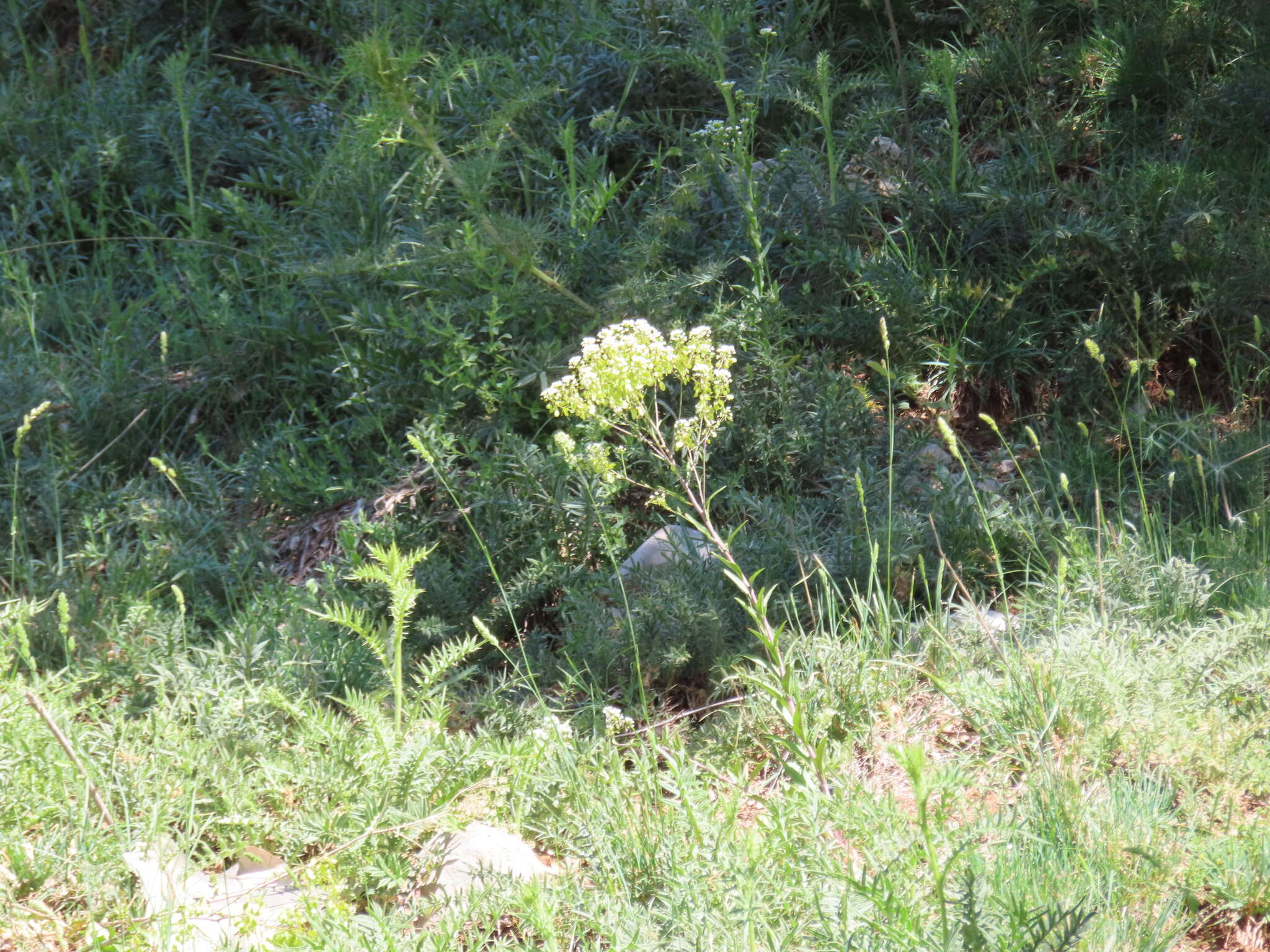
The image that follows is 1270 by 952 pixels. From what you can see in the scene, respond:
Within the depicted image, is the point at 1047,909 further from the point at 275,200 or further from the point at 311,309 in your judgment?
the point at 275,200

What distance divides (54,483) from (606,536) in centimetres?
212

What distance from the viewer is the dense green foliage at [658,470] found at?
2.22 m

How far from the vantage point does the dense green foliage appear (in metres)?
2.22

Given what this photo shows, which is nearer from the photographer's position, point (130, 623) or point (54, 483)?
point (130, 623)

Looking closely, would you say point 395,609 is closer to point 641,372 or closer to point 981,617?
point 641,372

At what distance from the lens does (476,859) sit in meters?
2.34

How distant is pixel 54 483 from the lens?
3947 millimetres

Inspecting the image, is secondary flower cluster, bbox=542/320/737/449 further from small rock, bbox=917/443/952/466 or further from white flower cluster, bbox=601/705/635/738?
small rock, bbox=917/443/952/466

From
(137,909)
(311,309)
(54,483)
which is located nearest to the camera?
(137,909)

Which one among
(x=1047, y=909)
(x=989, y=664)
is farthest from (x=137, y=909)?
(x=989, y=664)

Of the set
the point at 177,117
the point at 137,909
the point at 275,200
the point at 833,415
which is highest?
the point at 177,117

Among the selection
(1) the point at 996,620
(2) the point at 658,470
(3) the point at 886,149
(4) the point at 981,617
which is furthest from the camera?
(3) the point at 886,149

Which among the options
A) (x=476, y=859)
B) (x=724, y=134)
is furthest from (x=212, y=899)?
(x=724, y=134)

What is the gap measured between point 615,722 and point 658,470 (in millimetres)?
1150
